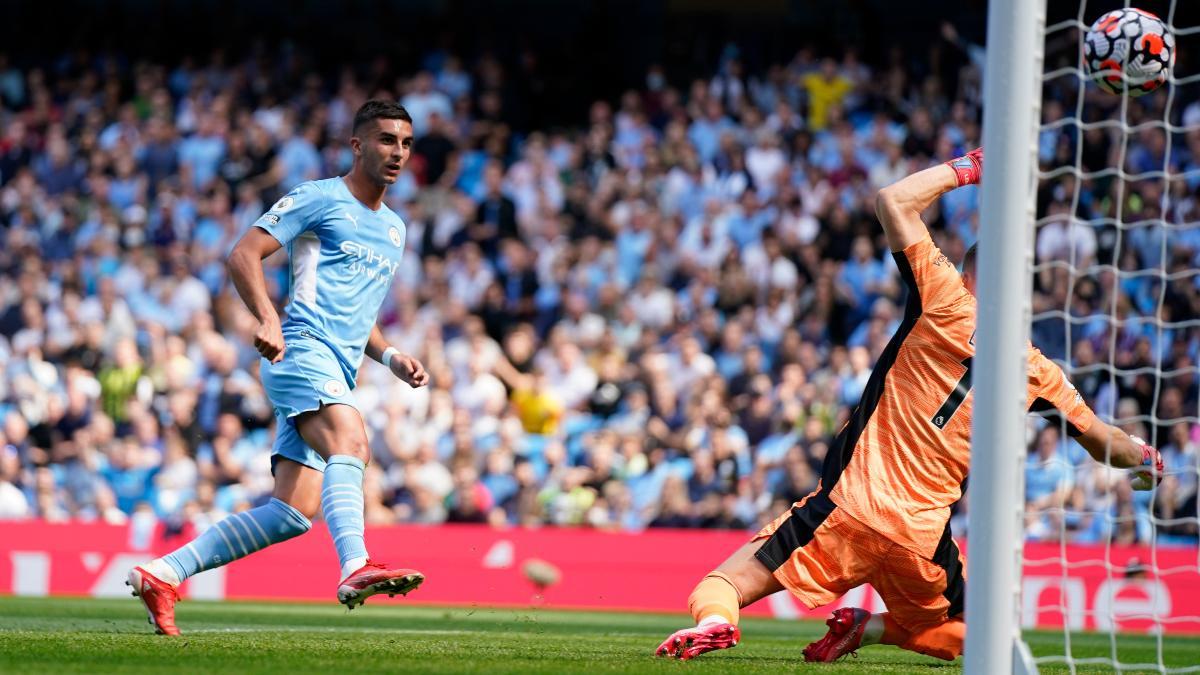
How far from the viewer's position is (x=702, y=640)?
260 inches

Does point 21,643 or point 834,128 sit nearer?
point 21,643

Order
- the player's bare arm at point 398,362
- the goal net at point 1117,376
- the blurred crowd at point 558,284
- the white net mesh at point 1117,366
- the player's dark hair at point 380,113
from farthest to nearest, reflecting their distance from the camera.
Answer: the blurred crowd at point 558,284 < the white net mesh at point 1117,366 < the goal net at point 1117,376 < the player's bare arm at point 398,362 < the player's dark hair at point 380,113

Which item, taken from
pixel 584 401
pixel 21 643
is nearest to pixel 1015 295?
pixel 21 643

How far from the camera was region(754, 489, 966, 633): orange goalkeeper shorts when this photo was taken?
22.4 ft

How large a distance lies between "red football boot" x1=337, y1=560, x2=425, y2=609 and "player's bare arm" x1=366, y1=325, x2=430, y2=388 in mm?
1099

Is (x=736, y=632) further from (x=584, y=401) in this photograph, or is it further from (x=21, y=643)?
(x=584, y=401)

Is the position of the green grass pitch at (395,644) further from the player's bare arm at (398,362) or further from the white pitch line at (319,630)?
the player's bare arm at (398,362)

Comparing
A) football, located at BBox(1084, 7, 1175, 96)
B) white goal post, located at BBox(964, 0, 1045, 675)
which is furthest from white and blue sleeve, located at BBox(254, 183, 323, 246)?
football, located at BBox(1084, 7, 1175, 96)

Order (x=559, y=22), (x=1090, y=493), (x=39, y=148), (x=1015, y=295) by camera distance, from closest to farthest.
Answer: (x=1015, y=295) < (x=1090, y=493) < (x=39, y=148) < (x=559, y=22)

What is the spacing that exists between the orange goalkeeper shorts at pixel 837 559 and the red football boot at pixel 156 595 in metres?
2.53

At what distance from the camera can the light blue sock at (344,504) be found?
6.80 meters

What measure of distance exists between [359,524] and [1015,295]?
2.98 m

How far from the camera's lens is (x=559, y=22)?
23.2m

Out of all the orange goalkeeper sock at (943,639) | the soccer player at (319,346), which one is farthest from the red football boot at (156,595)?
the orange goalkeeper sock at (943,639)
